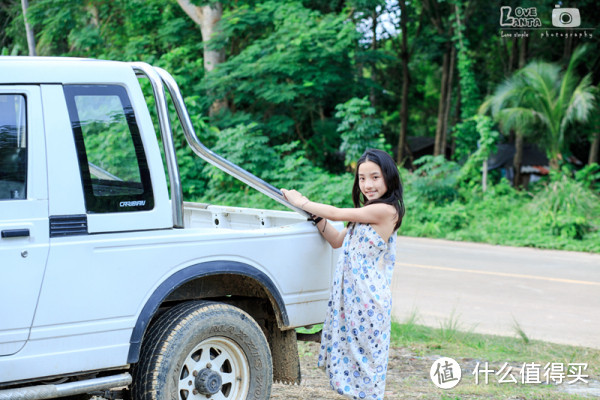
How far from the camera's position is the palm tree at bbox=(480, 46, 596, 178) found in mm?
16422

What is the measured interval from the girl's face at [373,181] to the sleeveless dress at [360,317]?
21 cm

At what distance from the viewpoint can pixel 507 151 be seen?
27922mm

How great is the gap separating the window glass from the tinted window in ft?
0.79

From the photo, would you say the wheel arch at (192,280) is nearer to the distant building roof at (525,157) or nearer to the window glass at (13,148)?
the window glass at (13,148)

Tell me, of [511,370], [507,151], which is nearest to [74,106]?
[511,370]

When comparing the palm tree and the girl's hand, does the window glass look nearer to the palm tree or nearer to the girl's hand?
the girl's hand

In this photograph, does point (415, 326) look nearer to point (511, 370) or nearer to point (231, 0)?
point (511, 370)

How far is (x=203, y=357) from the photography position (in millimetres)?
3820

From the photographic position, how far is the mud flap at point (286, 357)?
4.34 meters

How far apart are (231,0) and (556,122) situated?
878cm

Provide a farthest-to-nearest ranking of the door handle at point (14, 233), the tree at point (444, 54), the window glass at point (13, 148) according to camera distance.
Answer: the tree at point (444, 54) → the window glass at point (13, 148) → the door handle at point (14, 233)

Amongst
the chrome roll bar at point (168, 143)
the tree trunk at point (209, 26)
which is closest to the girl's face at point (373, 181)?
the chrome roll bar at point (168, 143)

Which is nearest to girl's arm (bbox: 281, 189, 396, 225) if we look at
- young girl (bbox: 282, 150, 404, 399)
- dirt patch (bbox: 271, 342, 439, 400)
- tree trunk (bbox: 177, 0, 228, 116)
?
young girl (bbox: 282, 150, 404, 399)

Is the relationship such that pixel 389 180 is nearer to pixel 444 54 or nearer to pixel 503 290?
pixel 503 290
